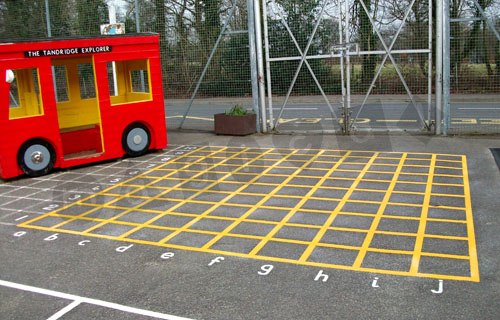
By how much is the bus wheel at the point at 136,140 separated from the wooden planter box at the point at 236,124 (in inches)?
108

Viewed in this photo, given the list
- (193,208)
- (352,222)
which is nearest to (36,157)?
(193,208)

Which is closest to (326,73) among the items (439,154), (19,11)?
(439,154)

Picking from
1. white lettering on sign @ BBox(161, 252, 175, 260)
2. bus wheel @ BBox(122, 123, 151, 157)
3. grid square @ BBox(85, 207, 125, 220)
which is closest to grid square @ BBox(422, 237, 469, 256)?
white lettering on sign @ BBox(161, 252, 175, 260)

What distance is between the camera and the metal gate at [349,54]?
1312 centimetres

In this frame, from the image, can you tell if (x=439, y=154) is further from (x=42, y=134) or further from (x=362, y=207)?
(x=42, y=134)

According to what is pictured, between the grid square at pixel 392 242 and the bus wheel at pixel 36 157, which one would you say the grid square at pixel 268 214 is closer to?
the grid square at pixel 392 242

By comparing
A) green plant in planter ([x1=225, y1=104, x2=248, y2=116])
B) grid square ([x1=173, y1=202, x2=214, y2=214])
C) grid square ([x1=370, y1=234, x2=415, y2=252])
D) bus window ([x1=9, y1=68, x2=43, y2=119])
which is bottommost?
grid square ([x1=370, y1=234, x2=415, y2=252])

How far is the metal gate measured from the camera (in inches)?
516

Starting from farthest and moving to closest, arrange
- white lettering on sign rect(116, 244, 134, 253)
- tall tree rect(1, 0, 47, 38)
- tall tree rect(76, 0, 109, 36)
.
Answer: tall tree rect(1, 0, 47, 38) < tall tree rect(76, 0, 109, 36) < white lettering on sign rect(116, 244, 134, 253)

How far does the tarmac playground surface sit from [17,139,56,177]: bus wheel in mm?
263

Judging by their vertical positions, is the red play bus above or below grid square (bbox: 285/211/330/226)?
above

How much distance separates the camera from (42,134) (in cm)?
1051

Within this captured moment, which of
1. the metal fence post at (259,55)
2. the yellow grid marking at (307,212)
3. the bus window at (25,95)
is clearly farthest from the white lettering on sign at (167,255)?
the metal fence post at (259,55)

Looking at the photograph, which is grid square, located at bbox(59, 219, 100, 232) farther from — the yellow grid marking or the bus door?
the bus door
